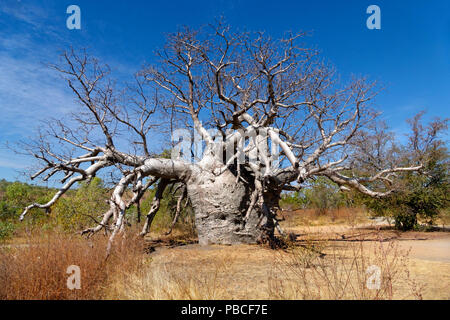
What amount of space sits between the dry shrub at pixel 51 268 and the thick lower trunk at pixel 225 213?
3.47 m

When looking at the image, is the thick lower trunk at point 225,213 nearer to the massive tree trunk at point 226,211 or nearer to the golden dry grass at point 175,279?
the massive tree trunk at point 226,211

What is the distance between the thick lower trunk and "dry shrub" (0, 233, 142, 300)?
3.47 metres

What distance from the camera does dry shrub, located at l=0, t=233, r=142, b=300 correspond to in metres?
3.22

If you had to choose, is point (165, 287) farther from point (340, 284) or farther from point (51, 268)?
point (340, 284)

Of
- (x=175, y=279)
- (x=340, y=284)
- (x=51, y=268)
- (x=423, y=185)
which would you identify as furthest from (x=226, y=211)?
(x=423, y=185)

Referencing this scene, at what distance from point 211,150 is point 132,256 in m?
4.76

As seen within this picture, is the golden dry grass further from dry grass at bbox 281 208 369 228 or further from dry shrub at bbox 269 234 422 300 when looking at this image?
dry grass at bbox 281 208 369 228

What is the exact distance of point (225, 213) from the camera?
7621 mm

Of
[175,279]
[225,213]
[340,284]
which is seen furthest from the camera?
[225,213]

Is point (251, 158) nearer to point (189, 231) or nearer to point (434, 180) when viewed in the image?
point (189, 231)

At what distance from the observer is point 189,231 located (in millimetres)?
11859

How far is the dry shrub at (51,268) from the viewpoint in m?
3.22

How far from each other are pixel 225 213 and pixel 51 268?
4643 millimetres
